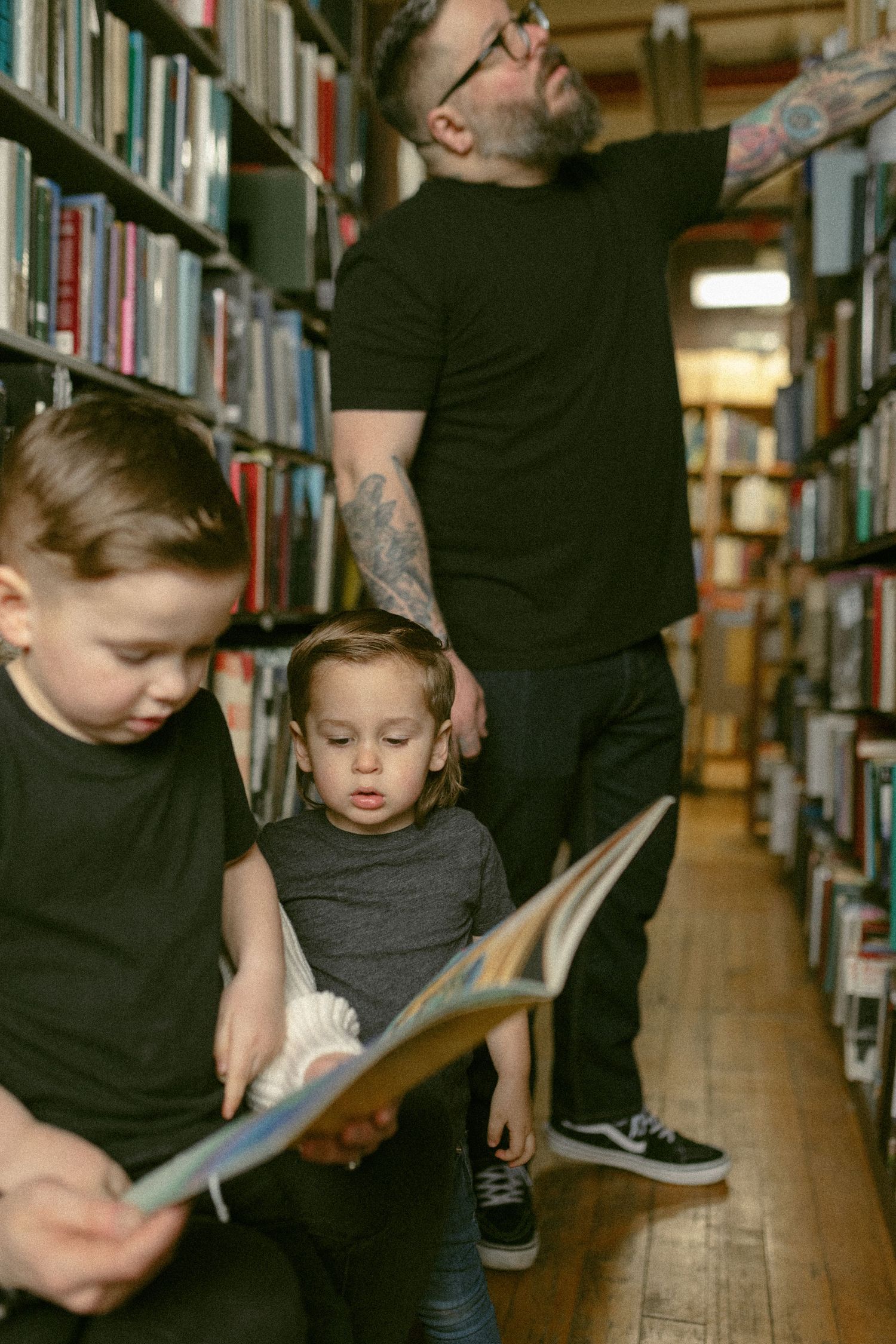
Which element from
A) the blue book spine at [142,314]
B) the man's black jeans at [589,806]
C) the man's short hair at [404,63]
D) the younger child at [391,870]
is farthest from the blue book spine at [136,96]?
the younger child at [391,870]

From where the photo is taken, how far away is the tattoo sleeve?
143 centimetres

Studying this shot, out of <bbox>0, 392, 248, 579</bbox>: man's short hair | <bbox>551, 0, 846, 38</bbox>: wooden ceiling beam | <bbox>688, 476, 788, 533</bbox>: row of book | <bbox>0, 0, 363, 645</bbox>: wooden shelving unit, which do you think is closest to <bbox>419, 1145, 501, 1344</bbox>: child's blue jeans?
<bbox>0, 392, 248, 579</bbox>: man's short hair

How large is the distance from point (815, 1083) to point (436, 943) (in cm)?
139

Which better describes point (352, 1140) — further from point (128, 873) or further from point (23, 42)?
point (23, 42)

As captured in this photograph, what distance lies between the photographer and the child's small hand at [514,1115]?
1071 millimetres

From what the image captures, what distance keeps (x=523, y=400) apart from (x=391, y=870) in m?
0.70

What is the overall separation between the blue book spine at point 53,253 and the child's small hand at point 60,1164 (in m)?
1.28

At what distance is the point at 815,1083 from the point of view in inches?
85.4

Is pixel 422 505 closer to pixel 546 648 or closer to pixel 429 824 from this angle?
pixel 546 648

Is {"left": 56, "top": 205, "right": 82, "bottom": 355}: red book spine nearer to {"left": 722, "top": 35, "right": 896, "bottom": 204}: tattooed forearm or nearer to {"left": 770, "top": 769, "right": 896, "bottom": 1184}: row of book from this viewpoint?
{"left": 722, "top": 35, "right": 896, "bottom": 204}: tattooed forearm

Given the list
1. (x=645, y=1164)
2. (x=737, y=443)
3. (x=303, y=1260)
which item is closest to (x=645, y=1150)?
(x=645, y=1164)

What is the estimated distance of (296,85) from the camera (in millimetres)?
2771

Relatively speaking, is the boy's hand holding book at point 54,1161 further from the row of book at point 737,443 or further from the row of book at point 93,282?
the row of book at point 737,443

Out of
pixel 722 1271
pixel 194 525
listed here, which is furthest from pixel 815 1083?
pixel 194 525
